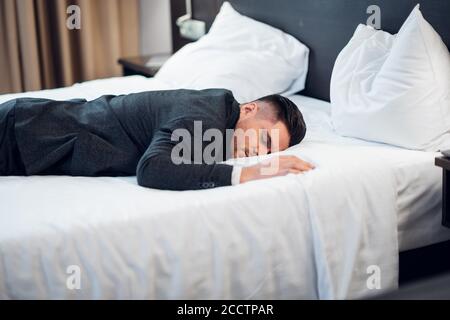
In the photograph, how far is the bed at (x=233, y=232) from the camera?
1.68m

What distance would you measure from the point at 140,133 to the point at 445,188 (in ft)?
2.77

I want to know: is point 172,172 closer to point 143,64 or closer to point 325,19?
point 325,19

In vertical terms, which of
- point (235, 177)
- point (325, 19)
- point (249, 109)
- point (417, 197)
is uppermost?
point (325, 19)

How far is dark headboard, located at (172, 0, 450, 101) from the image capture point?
7.50ft

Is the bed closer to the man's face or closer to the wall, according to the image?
the man's face

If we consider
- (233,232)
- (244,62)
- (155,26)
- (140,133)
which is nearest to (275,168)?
(233,232)

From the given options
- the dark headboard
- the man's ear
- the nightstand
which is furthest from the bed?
the nightstand

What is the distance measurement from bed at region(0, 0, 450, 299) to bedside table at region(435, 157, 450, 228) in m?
0.09

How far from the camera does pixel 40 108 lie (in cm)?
209

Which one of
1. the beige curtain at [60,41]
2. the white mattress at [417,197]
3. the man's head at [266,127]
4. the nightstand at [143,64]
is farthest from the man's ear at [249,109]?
→ the beige curtain at [60,41]

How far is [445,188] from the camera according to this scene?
1954 mm

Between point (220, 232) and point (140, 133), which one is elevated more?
point (140, 133)
